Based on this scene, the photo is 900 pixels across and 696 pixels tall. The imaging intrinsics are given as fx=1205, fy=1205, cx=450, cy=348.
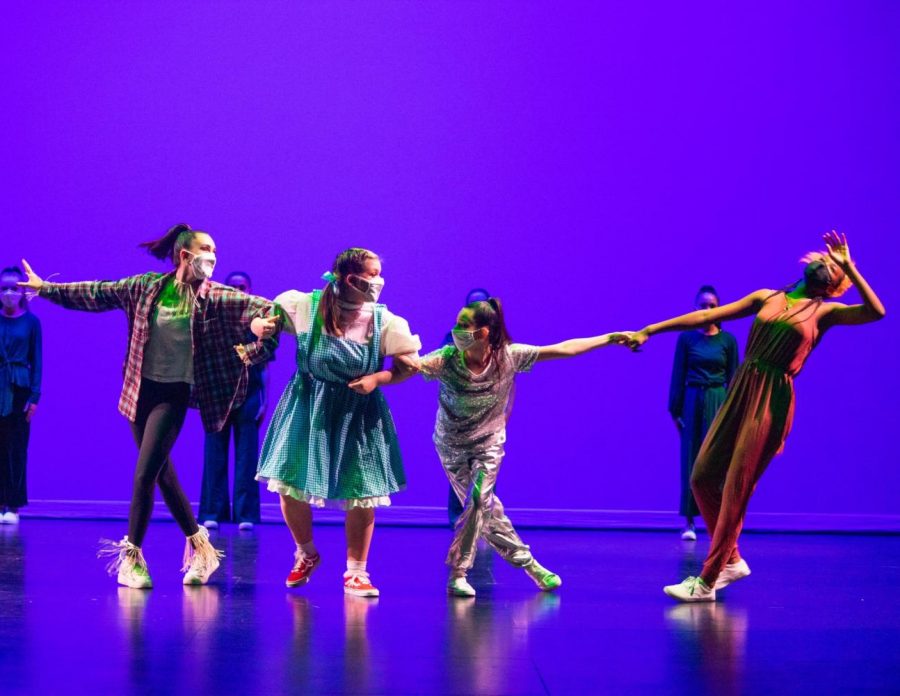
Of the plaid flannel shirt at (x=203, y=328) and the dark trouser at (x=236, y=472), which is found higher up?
the plaid flannel shirt at (x=203, y=328)

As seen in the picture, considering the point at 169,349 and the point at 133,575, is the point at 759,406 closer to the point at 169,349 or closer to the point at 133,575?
the point at 169,349

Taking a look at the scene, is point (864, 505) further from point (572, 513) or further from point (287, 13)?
point (287, 13)

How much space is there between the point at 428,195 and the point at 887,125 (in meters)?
3.24

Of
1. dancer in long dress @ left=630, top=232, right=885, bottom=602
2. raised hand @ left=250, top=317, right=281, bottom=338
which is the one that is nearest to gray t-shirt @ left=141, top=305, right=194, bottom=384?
raised hand @ left=250, top=317, right=281, bottom=338

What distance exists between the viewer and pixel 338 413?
456 centimetres

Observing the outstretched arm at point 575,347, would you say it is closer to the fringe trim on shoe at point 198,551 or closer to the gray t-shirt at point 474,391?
the gray t-shirt at point 474,391

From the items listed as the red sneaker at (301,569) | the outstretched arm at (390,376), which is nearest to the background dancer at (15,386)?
the red sneaker at (301,569)

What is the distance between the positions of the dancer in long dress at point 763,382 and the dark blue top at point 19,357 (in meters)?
4.29

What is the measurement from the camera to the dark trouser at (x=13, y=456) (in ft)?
23.6

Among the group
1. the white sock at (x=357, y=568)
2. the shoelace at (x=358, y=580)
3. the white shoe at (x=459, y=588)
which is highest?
the white sock at (x=357, y=568)

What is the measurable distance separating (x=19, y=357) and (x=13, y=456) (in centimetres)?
60

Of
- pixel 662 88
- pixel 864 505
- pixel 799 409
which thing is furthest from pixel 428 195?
pixel 864 505

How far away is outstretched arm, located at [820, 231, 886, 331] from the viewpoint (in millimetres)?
4336

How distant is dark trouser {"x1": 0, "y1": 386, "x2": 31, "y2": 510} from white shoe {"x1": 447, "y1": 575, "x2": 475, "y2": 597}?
3.61 metres
